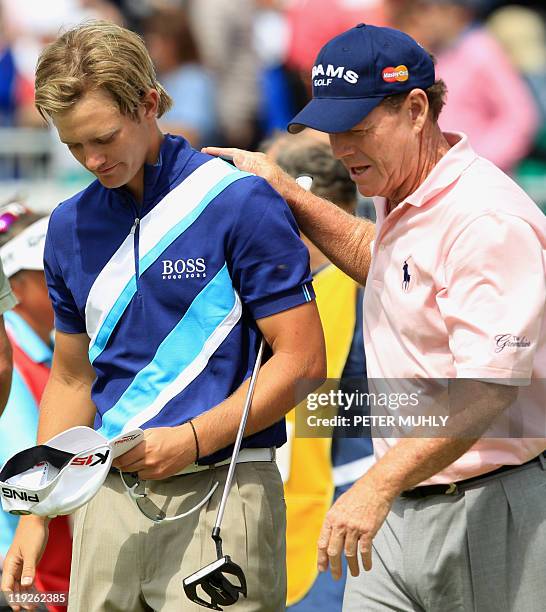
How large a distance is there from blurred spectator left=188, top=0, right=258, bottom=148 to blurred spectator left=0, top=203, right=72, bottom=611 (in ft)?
14.5

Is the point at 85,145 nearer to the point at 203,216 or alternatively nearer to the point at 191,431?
the point at 203,216

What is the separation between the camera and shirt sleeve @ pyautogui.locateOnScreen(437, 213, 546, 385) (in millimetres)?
2951

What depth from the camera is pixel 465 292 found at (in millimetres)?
3010

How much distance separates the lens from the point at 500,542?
3234mm

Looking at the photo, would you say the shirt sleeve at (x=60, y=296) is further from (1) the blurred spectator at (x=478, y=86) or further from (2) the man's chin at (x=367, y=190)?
(1) the blurred spectator at (x=478, y=86)

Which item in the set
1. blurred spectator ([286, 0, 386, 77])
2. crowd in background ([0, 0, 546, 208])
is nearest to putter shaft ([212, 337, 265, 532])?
crowd in background ([0, 0, 546, 208])

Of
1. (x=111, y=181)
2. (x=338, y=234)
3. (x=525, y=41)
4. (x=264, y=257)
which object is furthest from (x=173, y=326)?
(x=525, y=41)

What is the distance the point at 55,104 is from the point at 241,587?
4.29 ft

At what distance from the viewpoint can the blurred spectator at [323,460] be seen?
186 inches

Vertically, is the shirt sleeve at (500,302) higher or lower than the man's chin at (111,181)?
lower

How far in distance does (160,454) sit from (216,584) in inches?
13.6

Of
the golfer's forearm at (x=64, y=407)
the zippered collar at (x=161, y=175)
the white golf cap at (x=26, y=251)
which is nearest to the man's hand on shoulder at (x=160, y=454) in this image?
the golfer's forearm at (x=64, y=407)

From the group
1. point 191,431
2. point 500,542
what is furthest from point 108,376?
point 500,542

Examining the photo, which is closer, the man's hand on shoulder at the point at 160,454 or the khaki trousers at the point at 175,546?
the man's hand on shoulder at the point at 160,454
